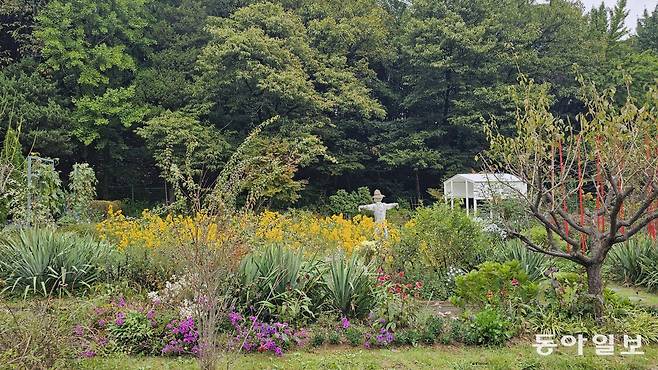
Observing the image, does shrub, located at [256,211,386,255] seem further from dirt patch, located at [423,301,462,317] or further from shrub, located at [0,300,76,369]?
shrub, located at [0,300,76,369]

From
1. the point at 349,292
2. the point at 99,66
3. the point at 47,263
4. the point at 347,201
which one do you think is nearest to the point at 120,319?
the point at 47,263

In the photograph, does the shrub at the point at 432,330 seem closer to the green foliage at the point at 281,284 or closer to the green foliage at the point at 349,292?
the green foliage at the point at 349,292

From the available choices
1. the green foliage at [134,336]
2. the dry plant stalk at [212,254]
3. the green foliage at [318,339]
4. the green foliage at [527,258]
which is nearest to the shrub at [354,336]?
the green foliage at [318,339]

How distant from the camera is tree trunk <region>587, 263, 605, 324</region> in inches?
188

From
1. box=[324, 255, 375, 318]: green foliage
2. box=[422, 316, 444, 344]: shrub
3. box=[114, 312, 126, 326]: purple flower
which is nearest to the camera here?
box=[114, 312, 126, 326]: purple flower

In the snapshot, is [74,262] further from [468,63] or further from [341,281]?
[468,63]

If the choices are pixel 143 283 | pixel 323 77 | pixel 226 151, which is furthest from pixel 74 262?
pixel 323 77

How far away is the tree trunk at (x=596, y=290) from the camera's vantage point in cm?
479

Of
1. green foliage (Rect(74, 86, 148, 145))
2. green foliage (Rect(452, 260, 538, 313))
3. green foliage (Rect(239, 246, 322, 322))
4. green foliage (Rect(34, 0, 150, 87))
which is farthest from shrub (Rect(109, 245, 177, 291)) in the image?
green foliage (Rect(34, 0, 150, 87))

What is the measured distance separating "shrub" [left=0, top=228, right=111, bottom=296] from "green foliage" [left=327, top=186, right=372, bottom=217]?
544 inches

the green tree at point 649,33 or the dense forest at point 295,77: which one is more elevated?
the green tree at point 649,33

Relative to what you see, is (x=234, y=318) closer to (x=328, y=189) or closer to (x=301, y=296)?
(x=301, y=296)

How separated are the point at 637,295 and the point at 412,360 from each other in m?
3.94

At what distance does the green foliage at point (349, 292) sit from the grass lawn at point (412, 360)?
0.63m
